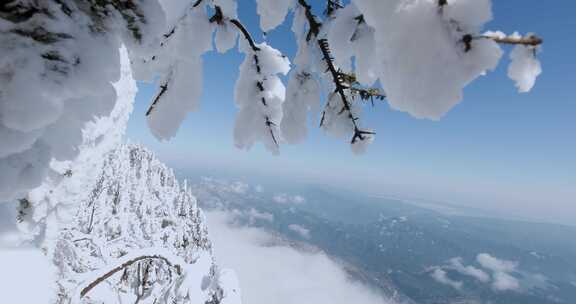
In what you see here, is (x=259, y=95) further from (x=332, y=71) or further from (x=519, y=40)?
(x=519, y=40)

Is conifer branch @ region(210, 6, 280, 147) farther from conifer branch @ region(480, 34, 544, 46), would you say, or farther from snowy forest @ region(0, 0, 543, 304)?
conifer branch @ region(480, 34, 544, 46)

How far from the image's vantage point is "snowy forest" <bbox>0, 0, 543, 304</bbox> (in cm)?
71

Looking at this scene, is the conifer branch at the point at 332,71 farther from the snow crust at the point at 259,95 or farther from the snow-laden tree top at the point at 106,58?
the snow-laden tree top at the point at 106,58

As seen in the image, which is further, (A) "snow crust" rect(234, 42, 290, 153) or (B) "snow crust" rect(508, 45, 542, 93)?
(A) "snow crust" rect(234, 42, 290, 153)

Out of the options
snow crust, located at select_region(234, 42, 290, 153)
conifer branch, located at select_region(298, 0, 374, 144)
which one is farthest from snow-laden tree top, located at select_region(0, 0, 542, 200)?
snow crust, located at select_region(234, 42, 290, 153)

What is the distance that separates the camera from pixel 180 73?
173 cm

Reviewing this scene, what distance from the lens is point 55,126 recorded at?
955 mm

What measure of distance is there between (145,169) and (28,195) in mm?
57017

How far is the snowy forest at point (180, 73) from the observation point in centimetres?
71

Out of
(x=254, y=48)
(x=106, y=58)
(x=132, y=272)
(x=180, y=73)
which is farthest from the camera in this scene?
(x=132, y=272)

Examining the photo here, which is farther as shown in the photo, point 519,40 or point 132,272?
point 132,272

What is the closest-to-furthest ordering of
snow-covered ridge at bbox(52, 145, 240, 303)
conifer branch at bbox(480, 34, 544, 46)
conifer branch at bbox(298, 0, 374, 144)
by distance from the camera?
conifer branch at bbox(480, 34, 544, 46) → conifer branch at bbox(298, 0, 374, 144) → snow-covered ridge at bbox(52, 145, 240, 303)

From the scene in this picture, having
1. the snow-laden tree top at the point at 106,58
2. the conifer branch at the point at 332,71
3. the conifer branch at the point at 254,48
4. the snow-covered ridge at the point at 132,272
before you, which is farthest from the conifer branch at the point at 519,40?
the snow-covered ridge at the point at 132,272

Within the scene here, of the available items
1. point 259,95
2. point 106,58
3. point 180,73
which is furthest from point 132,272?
point 106,58
